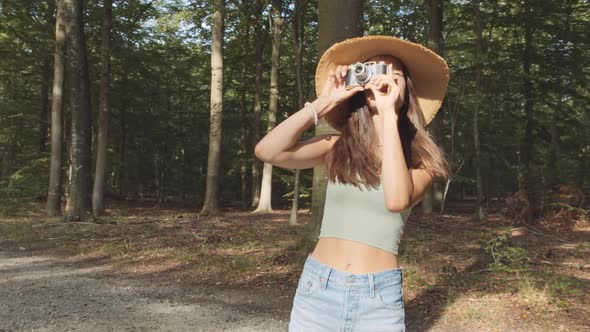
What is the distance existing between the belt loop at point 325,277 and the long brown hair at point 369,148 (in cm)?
34

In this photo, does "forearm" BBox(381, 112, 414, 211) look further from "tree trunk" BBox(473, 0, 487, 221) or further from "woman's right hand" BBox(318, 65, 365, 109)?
"tree trunk" BBox(473, 0, 487, 221)

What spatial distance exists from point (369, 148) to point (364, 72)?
11.8 inches

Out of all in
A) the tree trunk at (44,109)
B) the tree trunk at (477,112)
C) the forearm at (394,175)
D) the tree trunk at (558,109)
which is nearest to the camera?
the forearm at (394,175)

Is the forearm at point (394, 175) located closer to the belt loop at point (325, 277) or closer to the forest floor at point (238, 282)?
the belt loop at point (325, 277)

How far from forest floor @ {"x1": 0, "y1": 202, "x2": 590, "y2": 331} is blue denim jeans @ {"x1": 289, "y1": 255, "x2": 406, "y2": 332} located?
288 cm

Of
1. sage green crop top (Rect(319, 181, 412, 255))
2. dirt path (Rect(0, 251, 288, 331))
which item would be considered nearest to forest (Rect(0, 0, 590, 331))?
dirt path (Rect(0, 251, 288, 331))

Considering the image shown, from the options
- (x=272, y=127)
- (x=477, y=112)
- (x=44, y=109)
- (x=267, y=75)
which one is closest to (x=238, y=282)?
(x=272, y=127)

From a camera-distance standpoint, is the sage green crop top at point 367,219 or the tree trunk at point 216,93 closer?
the sage green crop top at point 367,219

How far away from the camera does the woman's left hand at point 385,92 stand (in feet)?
5.56

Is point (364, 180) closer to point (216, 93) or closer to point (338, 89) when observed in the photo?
point (338, 89)

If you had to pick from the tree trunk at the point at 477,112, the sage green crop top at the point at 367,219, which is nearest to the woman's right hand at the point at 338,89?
the sage green crop top at the point at 367,219

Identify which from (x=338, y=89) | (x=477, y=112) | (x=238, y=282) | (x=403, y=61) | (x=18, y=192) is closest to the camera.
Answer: (x=338, y=89)

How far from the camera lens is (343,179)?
5.77 ft

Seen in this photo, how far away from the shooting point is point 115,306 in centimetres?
498
